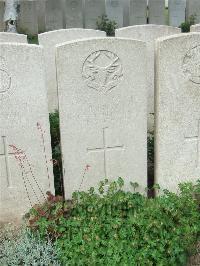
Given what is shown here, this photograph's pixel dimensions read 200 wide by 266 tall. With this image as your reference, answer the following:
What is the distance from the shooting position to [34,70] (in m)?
3.88

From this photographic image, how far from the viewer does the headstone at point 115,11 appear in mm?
12078

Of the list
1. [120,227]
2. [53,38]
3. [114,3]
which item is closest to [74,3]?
[114,3]

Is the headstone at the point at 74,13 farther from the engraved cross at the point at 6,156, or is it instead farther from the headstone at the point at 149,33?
the engraved cross at the point at 6,156

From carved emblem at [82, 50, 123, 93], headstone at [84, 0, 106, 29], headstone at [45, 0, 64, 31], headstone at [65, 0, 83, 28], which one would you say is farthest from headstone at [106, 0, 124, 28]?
carved emblem at [82, 50, 123, 93]

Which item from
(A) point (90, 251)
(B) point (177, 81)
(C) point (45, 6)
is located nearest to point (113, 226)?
(A) point (90, 251)

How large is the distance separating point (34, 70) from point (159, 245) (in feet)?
5.67

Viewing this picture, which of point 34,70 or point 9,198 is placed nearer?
point 34,70

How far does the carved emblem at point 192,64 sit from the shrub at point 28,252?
186cm

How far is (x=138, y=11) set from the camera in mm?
12109

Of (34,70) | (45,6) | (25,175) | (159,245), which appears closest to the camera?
(159,245)

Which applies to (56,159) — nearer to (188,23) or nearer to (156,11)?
(188,23)

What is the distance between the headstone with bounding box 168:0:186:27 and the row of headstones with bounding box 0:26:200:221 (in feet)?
29.7

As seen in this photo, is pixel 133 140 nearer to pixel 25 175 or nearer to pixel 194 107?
pixel 194 107

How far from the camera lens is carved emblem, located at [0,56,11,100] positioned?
3836mm
